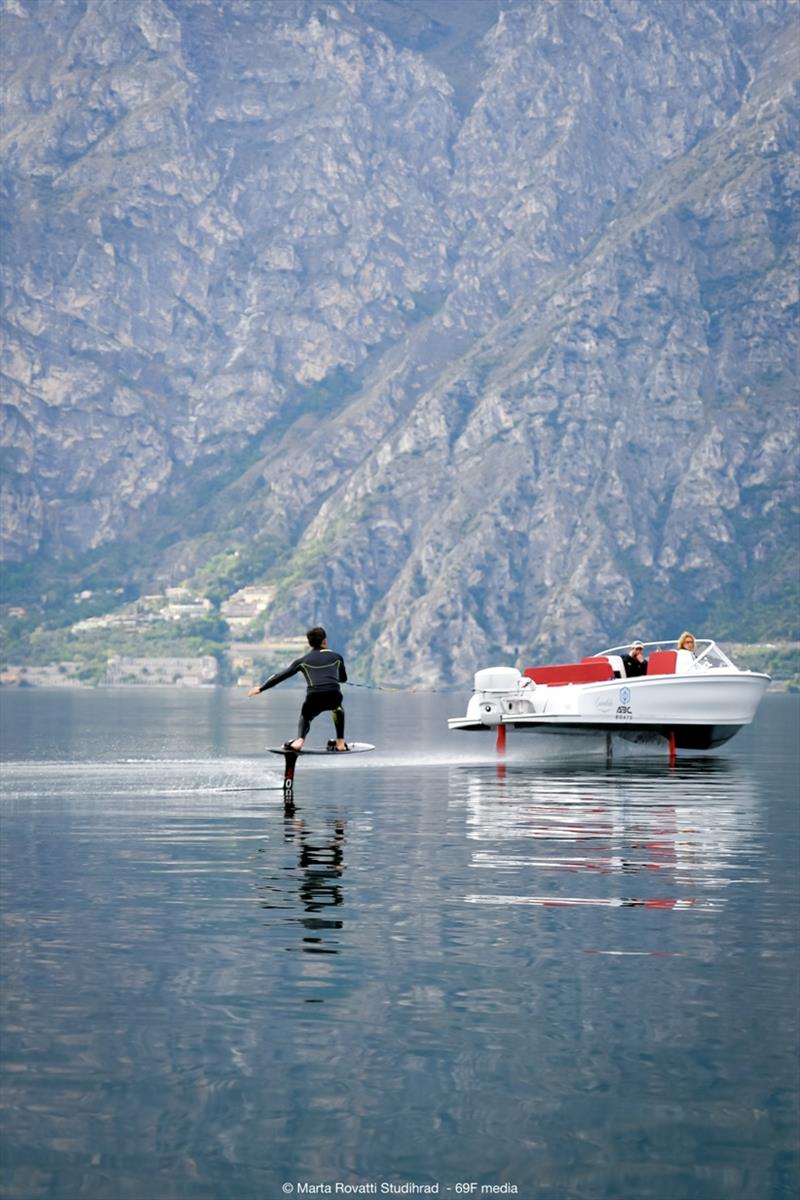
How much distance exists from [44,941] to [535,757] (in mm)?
51853

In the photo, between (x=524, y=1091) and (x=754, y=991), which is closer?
(x=524, y=1091)

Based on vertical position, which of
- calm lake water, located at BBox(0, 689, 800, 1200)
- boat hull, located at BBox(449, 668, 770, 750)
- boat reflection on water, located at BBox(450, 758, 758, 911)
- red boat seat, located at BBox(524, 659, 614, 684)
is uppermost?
red boat seat, located at BBox(524, 659, 614, 684)

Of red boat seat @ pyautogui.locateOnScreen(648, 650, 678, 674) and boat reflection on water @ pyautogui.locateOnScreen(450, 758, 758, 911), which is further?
red boat seat @ pyautogui.locateOnScreen(648, 650, 678, 674)

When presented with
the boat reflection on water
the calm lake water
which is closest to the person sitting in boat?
the boat reflection on water

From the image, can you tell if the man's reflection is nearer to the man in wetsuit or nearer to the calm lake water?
the calm lake water

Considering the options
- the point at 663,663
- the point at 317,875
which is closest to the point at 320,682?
the point at 317,875

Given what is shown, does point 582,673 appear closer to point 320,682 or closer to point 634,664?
point 634,664

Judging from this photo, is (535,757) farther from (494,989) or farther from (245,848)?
(494,989)

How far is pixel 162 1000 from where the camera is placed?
21.8 m

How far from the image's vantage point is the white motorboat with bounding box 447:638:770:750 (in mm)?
68125

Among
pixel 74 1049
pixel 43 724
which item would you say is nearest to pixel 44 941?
pixel 74 1049

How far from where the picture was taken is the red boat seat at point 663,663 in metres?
71.4

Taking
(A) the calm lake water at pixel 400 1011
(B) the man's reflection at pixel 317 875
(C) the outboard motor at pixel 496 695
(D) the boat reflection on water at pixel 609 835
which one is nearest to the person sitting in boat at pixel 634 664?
(C) the outboard motor at pixel 496 695

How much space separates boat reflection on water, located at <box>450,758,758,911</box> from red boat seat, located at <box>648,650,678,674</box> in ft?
16.0
